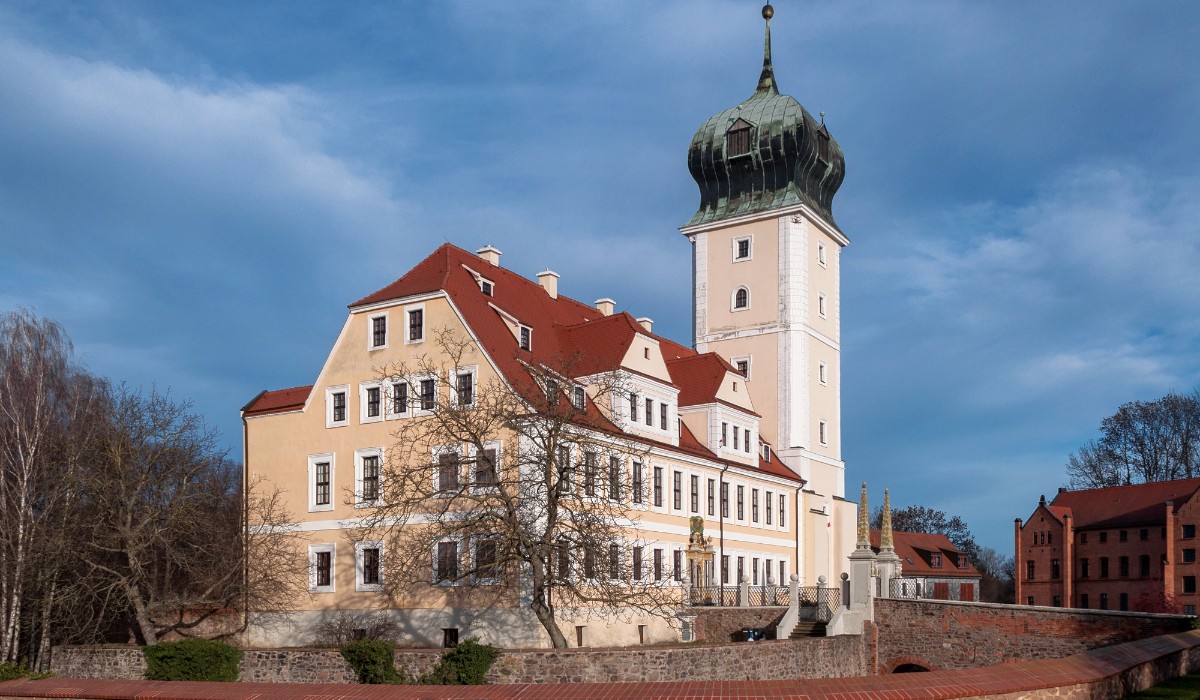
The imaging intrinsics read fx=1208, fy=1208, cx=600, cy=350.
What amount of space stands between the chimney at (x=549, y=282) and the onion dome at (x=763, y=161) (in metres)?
11.9

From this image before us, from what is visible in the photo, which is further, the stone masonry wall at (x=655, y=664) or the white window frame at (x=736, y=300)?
the white window frame at (x=736, y=300)

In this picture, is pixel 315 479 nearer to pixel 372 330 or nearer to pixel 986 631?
pixel 372 330

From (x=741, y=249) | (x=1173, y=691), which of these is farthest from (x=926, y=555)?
(x=1173, y=691)

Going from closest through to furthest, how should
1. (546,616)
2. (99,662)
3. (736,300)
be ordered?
(546,616), (99,662), (736,300)

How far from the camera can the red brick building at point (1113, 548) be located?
6594 cm

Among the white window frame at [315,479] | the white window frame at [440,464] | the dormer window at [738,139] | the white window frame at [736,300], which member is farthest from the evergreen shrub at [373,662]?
the dormer window at [738,139]

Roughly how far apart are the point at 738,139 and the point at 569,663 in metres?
33.5

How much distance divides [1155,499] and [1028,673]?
5990 cm

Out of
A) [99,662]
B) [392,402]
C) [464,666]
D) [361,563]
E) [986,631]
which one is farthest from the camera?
[392,402]

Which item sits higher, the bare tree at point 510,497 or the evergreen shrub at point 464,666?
the bare tree at point 510,497

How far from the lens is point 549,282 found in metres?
44.9

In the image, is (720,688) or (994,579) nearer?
(720,688)

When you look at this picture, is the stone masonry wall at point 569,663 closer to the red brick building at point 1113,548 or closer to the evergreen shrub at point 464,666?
the evergreen shrub at point 464,666

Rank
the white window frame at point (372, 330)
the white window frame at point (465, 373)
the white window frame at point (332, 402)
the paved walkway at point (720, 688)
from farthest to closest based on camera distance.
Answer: the white window frame at point (332, 402) < the white window frame at point (372, 330) < the white window frame at point (465, 373) < the paved walkway at point (720, 688)
